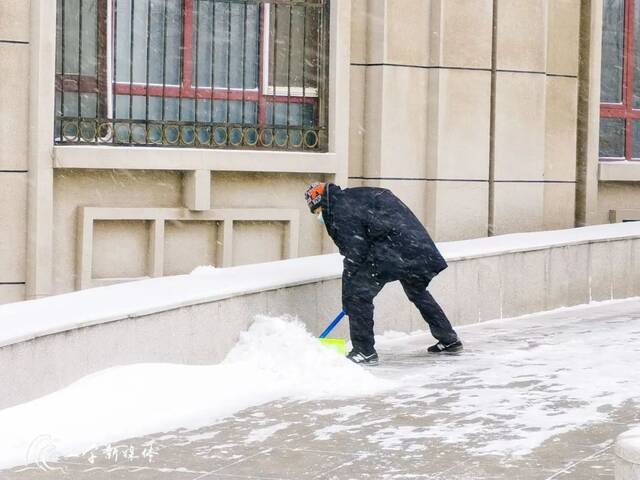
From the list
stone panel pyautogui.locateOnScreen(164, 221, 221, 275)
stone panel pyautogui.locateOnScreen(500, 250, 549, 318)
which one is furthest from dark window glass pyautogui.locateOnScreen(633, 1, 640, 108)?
stone panel pyautogui.locateOnScreen(164, 221, 221, 275)

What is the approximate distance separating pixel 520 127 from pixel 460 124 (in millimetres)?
737

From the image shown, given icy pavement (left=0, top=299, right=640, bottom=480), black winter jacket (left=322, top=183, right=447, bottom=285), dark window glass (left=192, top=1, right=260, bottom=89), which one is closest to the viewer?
icy pavement (left=0, top=299, right=640, bottom=480)

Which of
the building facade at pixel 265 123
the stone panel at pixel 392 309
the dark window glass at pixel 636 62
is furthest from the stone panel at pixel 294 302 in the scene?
the dark window glass at pixel 636 62

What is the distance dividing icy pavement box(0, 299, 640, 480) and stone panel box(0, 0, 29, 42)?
394 cm

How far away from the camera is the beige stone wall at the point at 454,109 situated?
43.5 ft

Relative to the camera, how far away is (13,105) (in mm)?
11469

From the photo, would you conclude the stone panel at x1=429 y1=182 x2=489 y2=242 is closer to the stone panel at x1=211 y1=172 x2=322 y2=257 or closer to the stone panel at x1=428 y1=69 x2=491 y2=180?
the stone panel at x1=428 y1=69 x2=491 y2=180

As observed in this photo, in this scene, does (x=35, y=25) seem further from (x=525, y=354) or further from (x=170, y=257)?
(x=525, y=354)

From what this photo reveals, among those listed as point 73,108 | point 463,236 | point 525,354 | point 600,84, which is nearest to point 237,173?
point 73,108

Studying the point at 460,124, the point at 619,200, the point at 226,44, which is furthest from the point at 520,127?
the point at 226,44

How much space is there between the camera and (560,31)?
1470 centimetres

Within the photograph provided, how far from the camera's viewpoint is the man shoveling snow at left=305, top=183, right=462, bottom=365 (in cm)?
1008

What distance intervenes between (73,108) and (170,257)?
60.1 inches

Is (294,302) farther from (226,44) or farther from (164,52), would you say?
(226,44)
